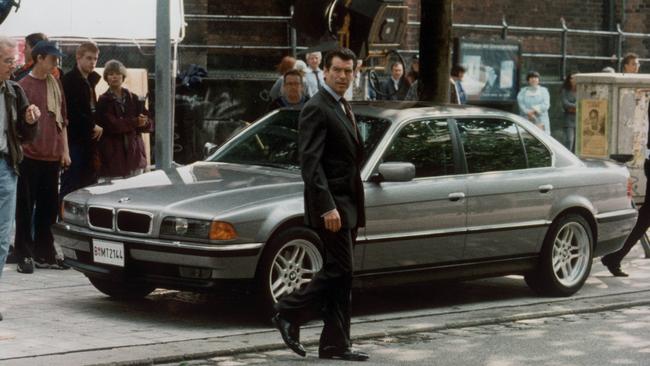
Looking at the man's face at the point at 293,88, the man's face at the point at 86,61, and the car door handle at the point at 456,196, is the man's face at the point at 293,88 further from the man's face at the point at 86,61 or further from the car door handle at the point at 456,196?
the car door handle at the point at 456,196

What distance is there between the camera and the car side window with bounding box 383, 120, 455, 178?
34.7 ft

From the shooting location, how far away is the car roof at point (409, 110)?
35.3 ft

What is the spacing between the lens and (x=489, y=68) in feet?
78.1

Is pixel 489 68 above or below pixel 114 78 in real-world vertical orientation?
below

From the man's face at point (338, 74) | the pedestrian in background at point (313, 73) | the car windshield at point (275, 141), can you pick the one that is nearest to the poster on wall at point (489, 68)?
the pedestrian in background at point (313, 73)

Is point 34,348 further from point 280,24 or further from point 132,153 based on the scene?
point 280,24

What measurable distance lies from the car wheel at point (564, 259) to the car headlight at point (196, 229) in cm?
305

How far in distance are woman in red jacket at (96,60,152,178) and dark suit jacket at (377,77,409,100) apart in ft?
24.0

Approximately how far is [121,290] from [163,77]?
1.97 m

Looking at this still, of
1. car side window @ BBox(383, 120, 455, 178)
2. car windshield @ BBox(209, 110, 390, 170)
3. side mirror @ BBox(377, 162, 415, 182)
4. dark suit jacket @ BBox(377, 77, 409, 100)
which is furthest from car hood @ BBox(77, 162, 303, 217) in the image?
dark suit jacket @ BBox(377, 77, 409, 100)

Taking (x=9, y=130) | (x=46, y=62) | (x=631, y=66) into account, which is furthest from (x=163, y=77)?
(x=631, y=66)

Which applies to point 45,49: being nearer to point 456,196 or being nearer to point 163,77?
point 163,77

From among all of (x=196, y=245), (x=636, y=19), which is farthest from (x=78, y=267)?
(x=636, y=19)

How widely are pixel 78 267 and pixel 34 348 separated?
1.51 meters
